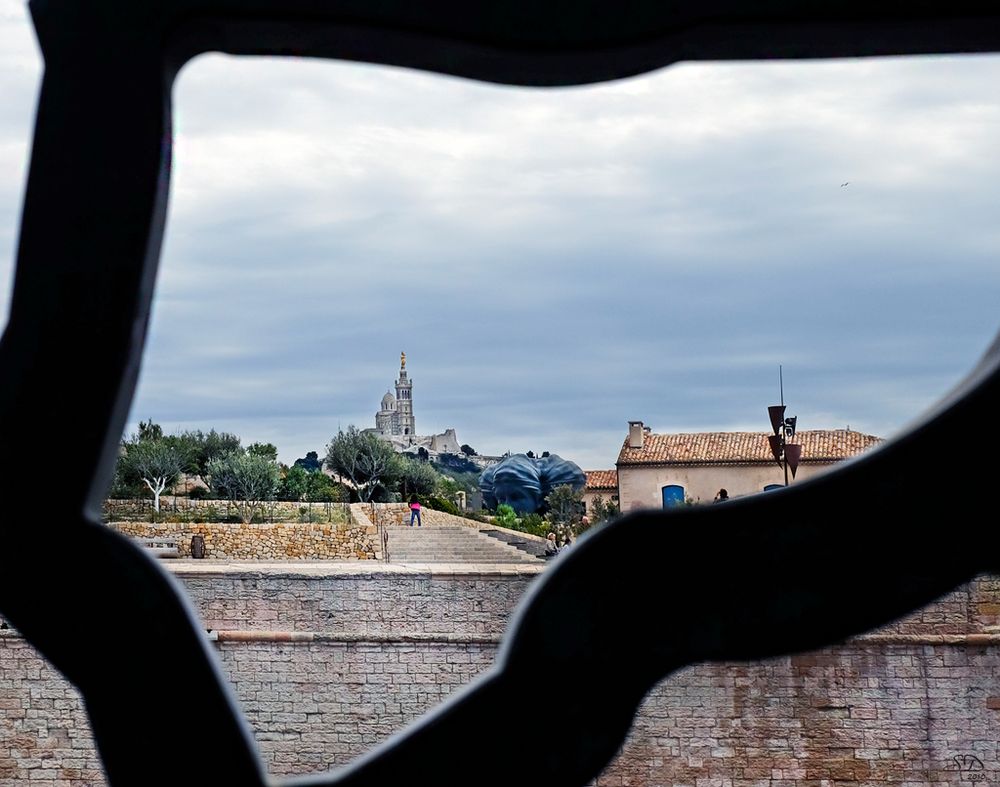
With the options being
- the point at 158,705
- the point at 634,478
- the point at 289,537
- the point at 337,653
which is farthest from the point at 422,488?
the point at 158,705

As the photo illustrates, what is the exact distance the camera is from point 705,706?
1071cm

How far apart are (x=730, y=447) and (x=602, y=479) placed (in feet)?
26.0

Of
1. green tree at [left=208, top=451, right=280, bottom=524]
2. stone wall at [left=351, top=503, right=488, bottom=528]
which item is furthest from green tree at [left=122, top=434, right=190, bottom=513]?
stone wall at [left=351, top=503, right=488, bottom=528]

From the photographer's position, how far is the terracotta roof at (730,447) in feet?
93.7

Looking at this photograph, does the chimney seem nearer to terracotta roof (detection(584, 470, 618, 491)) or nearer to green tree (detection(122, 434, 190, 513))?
terracotta roof (detection(584, 470, 618, 491))

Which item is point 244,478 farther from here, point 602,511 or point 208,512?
point 602,511

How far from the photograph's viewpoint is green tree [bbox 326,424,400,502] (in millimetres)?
34969

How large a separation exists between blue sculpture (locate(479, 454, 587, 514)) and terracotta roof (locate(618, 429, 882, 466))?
8.30m

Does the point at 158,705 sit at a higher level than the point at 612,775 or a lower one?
higher

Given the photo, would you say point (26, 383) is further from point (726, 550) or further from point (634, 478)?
point (634, 478)

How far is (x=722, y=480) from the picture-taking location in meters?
28.5

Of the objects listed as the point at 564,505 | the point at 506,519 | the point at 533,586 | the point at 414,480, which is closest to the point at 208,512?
the point at 506,519

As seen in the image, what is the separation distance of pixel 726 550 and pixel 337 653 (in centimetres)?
1063

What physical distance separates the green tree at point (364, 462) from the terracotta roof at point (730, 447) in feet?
26.2
